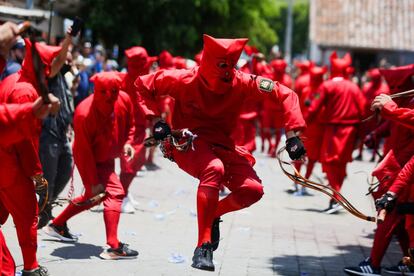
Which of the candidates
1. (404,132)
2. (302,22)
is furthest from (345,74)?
(302,22)

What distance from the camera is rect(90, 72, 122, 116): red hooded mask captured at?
28.5 feet

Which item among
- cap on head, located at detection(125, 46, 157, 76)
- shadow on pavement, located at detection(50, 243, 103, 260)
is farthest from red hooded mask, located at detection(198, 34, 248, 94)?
cap on head, located at detection(125, 46, 157, 76)

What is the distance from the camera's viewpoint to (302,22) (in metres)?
92.8

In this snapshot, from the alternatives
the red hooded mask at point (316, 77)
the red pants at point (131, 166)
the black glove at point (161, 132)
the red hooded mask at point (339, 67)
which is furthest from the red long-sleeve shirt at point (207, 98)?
the red hooded mask at point (316, 77)

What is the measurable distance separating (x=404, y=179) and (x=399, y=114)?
0.60 meters

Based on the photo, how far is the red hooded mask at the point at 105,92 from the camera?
868cm

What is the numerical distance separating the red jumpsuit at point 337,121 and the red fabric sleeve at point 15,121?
747cm

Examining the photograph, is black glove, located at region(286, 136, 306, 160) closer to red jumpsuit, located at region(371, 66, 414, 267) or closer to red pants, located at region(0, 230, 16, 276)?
red jumpsuit, located at region(371, 66, 414, 267)

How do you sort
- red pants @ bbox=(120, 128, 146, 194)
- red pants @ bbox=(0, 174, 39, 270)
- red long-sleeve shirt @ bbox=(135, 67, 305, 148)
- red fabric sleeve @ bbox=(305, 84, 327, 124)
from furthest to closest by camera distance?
red fabric sleeve @ bbox=(305, 84, 327, 124), red pants @ bbox=(120, 128, 146, 194), red long-sleeve shirt @ bbox=(135, 67, 305, 148), red pants @ bbox=(0, 174, 39, 270)

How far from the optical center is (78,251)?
8750 millimetres

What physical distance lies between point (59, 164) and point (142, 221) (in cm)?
128

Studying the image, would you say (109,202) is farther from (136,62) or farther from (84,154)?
(136,62)

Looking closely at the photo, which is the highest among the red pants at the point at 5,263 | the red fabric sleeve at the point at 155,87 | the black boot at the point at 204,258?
the red fabric sleeve at the point at 155,87

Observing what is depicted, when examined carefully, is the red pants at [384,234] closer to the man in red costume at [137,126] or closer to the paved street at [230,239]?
the paved street at [230,239]
